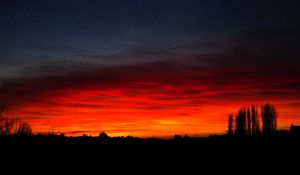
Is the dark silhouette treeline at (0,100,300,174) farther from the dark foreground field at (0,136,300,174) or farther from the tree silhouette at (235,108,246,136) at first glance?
the tree silhouette at (235,108,246,136)

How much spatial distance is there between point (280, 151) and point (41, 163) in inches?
834

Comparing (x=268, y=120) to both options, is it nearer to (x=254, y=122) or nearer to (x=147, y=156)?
(x=254, y=122)

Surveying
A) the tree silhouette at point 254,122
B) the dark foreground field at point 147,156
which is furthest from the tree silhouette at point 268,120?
the dark foreground field at point 147,156

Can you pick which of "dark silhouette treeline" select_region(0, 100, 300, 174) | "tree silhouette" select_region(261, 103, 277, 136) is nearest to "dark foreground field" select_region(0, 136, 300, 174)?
"dark silhouette treeline" select_region(0, 100, 300, 174)

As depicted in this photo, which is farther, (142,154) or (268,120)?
(268,120)

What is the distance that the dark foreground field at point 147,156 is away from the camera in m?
24.5

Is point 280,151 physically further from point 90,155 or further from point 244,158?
point 90,155

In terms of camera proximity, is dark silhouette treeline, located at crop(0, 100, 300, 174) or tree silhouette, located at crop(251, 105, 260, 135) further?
tree silhouette, located at crop(251, 105, 260, 135)

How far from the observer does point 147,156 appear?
94.1 ft

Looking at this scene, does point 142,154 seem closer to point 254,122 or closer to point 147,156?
point 147,156

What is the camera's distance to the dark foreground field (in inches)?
963

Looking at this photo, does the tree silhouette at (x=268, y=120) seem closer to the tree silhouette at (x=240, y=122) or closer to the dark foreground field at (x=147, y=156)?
the tree silhouette at (x=240, y=122)

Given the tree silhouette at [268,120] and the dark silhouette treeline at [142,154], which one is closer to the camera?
the dark silhouette treeline at [142,154]

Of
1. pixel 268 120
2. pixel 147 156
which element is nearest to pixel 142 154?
pixel 147 156
